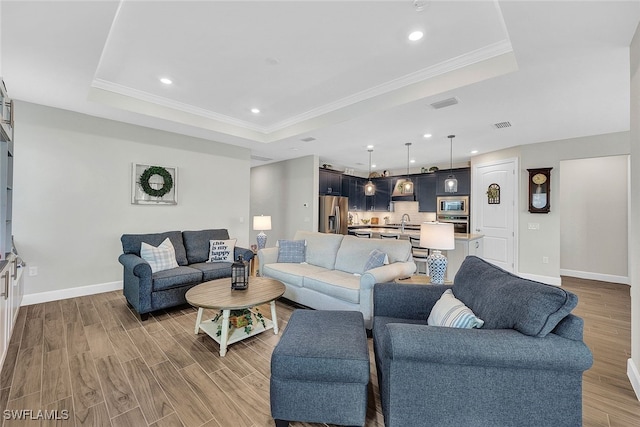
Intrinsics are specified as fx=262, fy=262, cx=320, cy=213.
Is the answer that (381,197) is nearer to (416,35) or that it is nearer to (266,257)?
(266,257)

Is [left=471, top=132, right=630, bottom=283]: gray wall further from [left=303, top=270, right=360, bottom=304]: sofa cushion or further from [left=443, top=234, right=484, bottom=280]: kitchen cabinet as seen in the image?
[left=303, top=270, right=360, bottom=304]: sofa cushion

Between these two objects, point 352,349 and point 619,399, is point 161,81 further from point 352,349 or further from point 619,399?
point 619,399

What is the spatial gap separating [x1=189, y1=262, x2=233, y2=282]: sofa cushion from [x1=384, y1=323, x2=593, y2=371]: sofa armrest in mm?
2960

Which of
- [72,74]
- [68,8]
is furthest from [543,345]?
[72,74]

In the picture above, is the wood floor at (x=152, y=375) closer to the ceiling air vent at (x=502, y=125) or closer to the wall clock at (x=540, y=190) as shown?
the wall clock at (x=540, y=190)

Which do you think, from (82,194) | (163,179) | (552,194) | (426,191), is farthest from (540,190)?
(82,194)

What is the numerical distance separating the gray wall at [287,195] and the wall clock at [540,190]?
4.29 m

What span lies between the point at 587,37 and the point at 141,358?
4.45 m

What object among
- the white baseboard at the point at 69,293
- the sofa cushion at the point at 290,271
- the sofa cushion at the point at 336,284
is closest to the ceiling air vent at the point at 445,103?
the sofa cushion at the point at 336,284

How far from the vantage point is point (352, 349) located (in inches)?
60.8

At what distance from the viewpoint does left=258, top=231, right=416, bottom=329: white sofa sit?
9.09 ft

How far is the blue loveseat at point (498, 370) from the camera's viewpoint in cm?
118

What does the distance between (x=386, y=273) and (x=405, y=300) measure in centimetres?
79

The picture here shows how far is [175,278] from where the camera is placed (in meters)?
3.24
